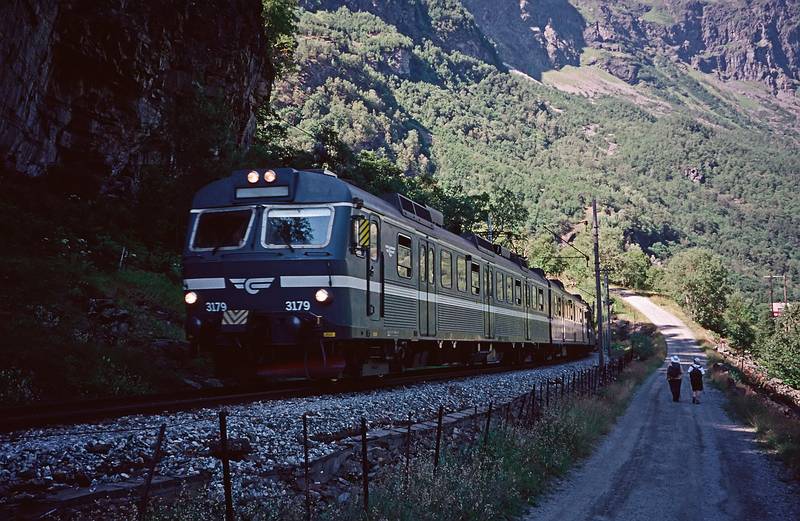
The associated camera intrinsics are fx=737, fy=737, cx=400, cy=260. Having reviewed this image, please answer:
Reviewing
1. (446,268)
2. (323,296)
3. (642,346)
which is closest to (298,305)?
(323,296)

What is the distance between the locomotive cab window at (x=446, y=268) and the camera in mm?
16594

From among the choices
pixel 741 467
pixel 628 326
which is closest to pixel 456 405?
pixel 741 467

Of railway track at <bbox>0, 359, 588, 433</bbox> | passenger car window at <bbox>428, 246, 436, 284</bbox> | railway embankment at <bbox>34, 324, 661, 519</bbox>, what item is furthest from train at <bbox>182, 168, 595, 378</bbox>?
railway embankment at <bbox>34, 324, 661, 519</bbox>

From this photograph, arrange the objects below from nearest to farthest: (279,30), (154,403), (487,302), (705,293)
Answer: (154,403)
(487,302)
(279,30)
(705,293)

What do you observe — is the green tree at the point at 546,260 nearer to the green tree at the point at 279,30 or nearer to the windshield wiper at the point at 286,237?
the green tree at the point at 279,30

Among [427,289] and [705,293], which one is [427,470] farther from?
[705,293]

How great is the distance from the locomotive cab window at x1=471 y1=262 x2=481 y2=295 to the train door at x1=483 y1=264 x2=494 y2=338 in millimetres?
482

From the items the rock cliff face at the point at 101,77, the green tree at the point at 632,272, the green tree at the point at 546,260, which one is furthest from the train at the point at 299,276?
the green tree at the point at 632,272

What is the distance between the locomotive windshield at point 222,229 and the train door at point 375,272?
7.03 ft

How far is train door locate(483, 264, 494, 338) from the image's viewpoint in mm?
20031

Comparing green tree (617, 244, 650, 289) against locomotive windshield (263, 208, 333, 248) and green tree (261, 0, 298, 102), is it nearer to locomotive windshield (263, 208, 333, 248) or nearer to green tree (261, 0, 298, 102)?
green tree (261, 0, 298, 102)

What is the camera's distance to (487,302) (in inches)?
797

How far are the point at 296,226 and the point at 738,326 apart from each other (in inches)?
4093

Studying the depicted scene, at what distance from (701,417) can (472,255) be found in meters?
8.90
